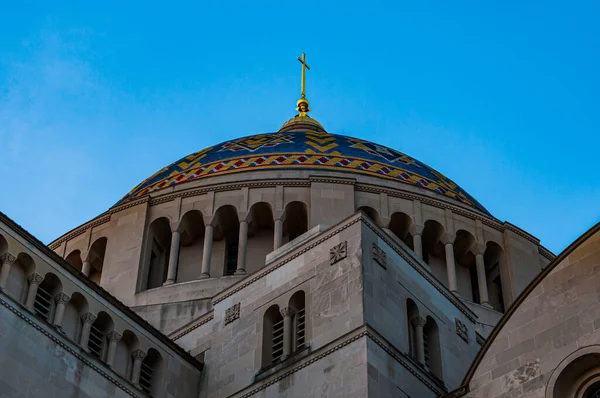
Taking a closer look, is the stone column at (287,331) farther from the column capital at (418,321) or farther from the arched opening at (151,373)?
the arched opening at (151,373)

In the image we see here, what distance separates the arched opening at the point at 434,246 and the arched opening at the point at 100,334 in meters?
13.6

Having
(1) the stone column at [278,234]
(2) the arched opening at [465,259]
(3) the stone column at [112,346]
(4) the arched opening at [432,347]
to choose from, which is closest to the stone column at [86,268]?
(1) the stone column at [278,234]

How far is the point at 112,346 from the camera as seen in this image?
83.1 feet

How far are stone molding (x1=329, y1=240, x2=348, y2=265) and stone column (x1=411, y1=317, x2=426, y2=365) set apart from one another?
2.08m

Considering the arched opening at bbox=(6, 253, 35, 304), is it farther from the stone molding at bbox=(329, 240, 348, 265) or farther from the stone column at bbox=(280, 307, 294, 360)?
the stone molding at bbox=(329, 240, 348, 265)

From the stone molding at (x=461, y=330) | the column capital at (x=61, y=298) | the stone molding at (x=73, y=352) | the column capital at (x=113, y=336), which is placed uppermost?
the stone molding at (x=461, y=330)

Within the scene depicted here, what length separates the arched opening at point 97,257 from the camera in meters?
38.1

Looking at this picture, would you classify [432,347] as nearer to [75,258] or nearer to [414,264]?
[414,264]

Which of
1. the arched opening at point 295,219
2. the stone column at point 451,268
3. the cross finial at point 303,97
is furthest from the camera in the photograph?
the cross finial at point 303,97

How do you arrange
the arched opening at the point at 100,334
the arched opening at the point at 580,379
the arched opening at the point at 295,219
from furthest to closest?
1. the arched opening at the point at 295,219
2. the arched opening at the point at 100,334
3. the arched opening at the point at 580,379

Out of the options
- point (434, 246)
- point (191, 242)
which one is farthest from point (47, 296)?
point (434, 246)

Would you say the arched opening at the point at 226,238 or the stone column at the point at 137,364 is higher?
the arched opening at the point at 226,238

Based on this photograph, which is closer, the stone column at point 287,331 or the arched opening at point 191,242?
the stone column at point 287,331

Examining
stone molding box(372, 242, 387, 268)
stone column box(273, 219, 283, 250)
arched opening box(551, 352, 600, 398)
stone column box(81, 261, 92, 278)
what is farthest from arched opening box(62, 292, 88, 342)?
stone column box(81, 261, 92, 278)
